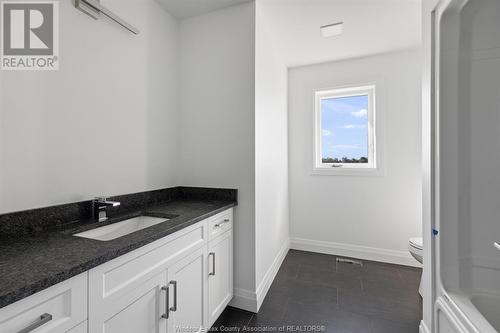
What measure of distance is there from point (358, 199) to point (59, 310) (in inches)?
119

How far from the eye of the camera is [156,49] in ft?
6.37

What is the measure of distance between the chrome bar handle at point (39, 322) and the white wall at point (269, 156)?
4.56 feet

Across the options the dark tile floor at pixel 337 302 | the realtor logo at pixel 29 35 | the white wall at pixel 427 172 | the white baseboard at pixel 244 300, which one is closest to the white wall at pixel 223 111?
the white baseboard at pixel 244 300

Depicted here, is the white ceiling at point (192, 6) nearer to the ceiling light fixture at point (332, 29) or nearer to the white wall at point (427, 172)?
the ceiling light fixture at point (332, 29)

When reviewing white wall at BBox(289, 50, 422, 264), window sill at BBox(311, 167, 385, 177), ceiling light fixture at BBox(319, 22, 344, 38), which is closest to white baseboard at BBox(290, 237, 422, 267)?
white wall at BBox(289, 50, 422, 264)

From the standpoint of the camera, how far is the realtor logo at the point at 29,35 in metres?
1.11

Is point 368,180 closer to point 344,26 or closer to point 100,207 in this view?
point 344,26

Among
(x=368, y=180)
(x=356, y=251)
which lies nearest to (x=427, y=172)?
(x=368, y=180)

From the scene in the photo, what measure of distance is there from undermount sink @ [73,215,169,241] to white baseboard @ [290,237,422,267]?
2.25 metres

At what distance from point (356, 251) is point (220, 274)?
6.67 feet

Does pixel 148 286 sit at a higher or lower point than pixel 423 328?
higher

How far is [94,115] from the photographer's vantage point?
1.45 metres

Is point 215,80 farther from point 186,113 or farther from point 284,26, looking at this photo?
point 284,26
